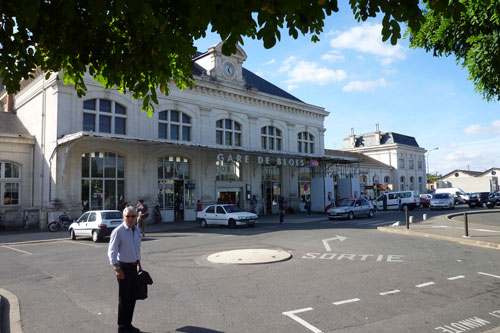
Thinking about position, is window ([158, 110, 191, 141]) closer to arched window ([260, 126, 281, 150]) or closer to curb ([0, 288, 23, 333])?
arched window ([260, 126, 281, 150])

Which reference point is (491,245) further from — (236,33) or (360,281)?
(236,33)

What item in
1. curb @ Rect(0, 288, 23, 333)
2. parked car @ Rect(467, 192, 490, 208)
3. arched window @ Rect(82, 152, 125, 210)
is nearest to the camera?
curb @ Rect(0, 288, 23, 333)

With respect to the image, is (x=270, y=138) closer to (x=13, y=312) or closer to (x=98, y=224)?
(x=98, y=224)

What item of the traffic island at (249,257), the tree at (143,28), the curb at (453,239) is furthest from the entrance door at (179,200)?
the tree at (143,28)

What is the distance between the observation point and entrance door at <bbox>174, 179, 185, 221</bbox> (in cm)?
2700

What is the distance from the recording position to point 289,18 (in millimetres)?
3844

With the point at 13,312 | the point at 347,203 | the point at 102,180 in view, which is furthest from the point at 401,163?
the point at 13,312

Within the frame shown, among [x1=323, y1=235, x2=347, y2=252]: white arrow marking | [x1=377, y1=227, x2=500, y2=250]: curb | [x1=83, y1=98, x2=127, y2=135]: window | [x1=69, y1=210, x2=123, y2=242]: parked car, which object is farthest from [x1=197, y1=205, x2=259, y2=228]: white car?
[x1=83, y1=98, x2=127, y2=135]: window

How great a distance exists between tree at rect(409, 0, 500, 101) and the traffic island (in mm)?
6639

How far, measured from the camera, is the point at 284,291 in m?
7.14

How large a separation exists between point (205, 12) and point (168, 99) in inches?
968

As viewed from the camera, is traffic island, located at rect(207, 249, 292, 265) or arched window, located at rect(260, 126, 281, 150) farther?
arched window, located at rect(260, 126, 281, 150)

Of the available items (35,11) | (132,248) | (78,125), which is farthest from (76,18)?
(78,125)

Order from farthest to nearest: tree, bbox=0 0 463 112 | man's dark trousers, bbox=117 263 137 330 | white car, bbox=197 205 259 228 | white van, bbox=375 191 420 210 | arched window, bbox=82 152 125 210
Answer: white van, bbox=375 191 420 210
arched window, bbox=82 152 125 210
white car, bbox=197 205 259 228
man's dark trousers, bbox=117 263 137 330
tree, bbox=0 0 463 112
